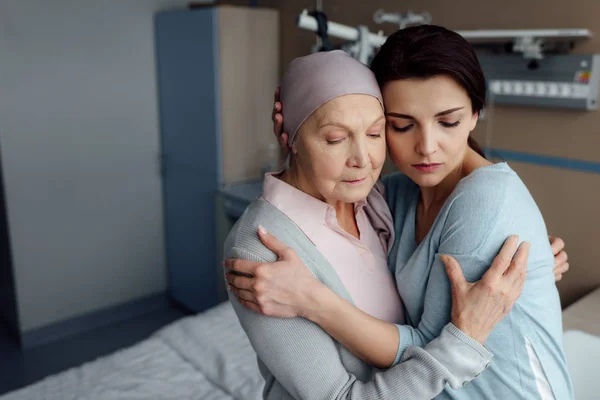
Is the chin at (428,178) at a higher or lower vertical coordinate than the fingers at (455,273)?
higher

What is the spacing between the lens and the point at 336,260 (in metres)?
1.08

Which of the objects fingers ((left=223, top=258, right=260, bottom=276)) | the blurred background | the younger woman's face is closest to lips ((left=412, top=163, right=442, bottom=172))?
the younger woman's face

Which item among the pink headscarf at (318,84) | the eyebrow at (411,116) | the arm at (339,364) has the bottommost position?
the arm at (339,364)

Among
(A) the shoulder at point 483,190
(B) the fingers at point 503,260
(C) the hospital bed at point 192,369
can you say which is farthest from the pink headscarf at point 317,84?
(C) the hospital bed at point 192,369

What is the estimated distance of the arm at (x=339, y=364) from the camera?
37.2 inches

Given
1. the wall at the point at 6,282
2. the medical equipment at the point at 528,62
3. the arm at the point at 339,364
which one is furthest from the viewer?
the wall at the point at 6,282

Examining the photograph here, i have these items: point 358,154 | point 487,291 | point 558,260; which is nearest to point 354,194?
point 358,154

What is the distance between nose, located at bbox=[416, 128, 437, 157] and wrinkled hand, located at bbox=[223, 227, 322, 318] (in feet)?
1.00

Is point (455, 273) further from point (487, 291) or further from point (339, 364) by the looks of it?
point (339, 364)

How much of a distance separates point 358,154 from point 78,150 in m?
2.74

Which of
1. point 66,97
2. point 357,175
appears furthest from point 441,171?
point 66,97

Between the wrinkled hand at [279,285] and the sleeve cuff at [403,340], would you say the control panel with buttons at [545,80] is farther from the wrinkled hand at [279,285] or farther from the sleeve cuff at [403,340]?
the wrinkled hand at [279,285]

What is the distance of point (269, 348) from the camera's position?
99 cm

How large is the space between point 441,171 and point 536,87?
1.32m
